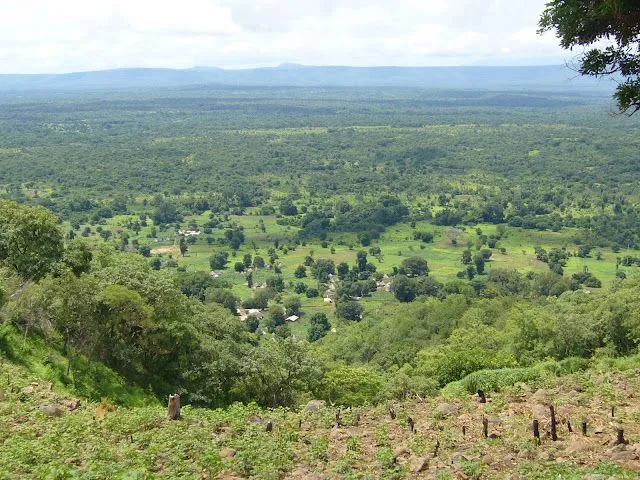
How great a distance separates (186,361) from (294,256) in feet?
239

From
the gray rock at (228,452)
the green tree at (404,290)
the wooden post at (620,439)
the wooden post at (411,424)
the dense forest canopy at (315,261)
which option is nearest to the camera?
the wooden post at (620,439)

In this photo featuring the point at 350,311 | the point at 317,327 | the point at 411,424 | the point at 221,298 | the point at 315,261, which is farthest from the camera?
the point at 315,261

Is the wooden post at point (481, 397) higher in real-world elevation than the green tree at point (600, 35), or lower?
lower

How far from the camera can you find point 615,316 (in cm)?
2423

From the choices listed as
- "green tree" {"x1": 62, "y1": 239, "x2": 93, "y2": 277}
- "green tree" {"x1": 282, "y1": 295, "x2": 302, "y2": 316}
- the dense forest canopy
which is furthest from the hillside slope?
"green tree" {"x1": 282, "y1": 295, "x2": 302, "y2": 316}

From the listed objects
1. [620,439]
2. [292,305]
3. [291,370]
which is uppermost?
[620,439]

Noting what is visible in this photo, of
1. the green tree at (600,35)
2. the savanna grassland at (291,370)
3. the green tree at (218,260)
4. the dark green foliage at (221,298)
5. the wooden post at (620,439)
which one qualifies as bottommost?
the green tree at (218,260)

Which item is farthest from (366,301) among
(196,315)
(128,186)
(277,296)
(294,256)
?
(128,186)

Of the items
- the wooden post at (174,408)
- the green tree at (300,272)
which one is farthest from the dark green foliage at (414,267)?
the wooden post at (174,408)

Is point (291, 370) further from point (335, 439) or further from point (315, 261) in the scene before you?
point (315, 261)

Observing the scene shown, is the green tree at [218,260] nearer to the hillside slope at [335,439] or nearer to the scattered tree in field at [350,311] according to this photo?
the scattered tree in field at [350,311]

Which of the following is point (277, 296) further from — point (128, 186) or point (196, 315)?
point (128, 186)

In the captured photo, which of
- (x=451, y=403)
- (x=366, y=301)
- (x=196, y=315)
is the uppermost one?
(x=451, y=403)

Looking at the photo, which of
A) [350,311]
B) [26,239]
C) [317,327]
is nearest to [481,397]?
[26,239]
